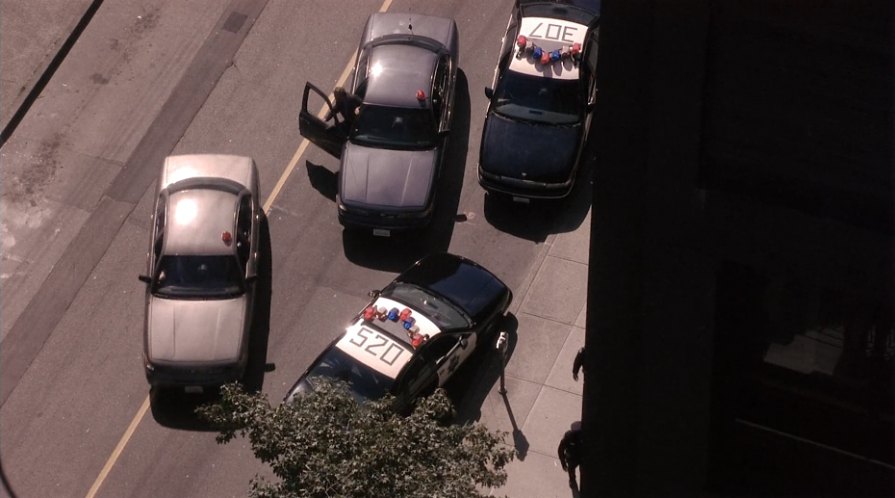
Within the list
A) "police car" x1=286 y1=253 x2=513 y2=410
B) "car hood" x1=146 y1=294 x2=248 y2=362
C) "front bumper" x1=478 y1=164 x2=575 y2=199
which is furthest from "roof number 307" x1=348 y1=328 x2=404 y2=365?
"front bumper" x1=478 y1=164 x2=575 y2=199

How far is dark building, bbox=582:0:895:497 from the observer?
9164 millimetres

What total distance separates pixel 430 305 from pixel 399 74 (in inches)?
171


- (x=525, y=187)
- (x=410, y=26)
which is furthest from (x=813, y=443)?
(x=410, y=26)

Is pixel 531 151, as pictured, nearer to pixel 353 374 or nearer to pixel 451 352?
pixel 451 352

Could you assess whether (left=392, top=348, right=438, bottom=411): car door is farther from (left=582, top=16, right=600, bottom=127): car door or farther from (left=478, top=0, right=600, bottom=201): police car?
(left=582, top=16, right=600, bottom=127): car door

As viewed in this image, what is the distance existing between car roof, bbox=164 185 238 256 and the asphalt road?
1.55 meters

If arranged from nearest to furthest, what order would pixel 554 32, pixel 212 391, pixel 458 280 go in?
1. pixel 212 391
2. pixel 458 280
3. pixel 554 32

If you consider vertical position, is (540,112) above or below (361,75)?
below

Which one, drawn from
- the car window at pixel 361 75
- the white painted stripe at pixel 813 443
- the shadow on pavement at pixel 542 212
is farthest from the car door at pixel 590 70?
the white painted stripe at pixel 813 443

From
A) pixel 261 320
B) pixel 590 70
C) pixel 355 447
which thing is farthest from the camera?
pixel 590 70

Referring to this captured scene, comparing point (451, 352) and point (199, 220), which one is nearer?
point (451, 352)

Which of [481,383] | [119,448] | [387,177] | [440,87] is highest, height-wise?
[440,87]

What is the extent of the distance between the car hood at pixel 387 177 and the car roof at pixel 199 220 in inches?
77.0

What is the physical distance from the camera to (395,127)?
17.8 m
